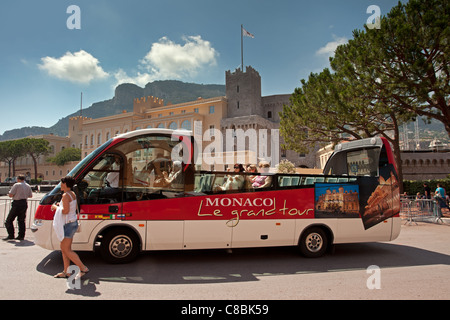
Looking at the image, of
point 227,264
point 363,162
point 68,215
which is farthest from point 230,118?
point 68,215

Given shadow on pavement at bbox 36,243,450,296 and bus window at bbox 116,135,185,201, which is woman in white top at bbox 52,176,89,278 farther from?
bus window at bbox 116,135,185,201

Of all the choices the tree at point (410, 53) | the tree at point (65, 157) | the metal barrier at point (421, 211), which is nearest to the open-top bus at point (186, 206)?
the metal barrier at point (421, 211)

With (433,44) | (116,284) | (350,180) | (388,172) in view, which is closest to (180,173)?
(116,284)

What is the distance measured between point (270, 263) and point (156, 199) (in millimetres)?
2725

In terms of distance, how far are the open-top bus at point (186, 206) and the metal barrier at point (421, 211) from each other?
7276 mm

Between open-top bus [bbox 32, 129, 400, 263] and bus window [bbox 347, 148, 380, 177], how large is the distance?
59 centimetres

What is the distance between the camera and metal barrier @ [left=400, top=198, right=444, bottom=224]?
12727 mm

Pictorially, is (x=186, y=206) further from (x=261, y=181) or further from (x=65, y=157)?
(x=65, y=157)

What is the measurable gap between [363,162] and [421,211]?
291 inches

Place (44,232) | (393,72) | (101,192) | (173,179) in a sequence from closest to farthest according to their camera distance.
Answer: (44,232), (101,192), (173,179), (393,72)

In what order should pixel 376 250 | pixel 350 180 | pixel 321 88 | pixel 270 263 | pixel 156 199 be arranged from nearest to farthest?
pixel 156 199 → pixel 270 263 → pixel 350 180 → pixel 376 250 → pixel 321 88

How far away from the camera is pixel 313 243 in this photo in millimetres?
6605

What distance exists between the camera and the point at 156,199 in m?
5.71
